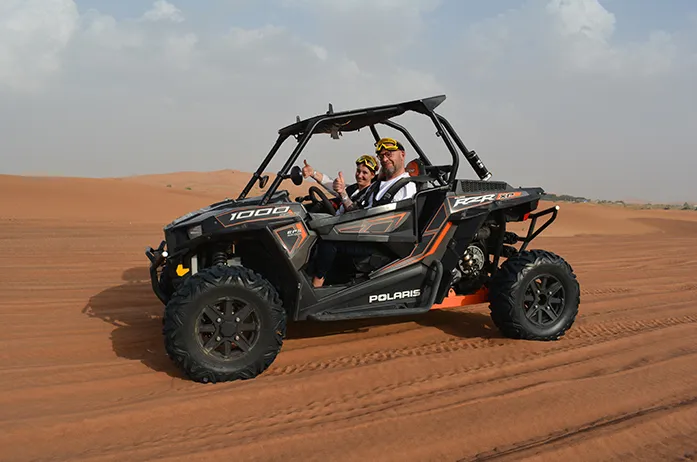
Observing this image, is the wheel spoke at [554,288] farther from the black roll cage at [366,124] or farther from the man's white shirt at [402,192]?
the man's white shirt at [402,192]

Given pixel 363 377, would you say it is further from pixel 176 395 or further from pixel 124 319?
pixel 124 319

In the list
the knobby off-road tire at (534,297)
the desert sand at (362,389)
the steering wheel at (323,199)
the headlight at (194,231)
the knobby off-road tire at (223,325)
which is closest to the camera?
the desert sand at (362,389)

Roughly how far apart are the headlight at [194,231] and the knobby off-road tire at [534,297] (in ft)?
8.95

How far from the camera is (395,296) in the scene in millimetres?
5012

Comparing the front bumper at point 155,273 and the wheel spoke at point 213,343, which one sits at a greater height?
the front bumper at point 155,273

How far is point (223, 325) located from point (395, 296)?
157cm

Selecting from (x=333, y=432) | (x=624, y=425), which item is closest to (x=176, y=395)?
(x=333, y=432)

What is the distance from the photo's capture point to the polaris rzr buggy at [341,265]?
4238 mm

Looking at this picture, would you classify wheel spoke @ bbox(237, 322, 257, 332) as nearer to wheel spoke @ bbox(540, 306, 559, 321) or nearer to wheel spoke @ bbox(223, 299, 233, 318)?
wheel spoke @ bbox(223, 299, 233, 318)

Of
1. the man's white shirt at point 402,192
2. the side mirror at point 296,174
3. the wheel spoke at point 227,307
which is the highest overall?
the side mirror at point 296,174

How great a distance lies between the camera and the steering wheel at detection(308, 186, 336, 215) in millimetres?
5070

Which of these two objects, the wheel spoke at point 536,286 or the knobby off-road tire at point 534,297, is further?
the wheel spoke at point 536,286

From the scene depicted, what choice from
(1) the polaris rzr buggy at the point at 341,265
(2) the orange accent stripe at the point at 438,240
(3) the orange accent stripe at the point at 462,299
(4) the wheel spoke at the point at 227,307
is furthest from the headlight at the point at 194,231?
(3) the orange accent stripe at the point at 462,299

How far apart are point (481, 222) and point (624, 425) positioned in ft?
7.26
